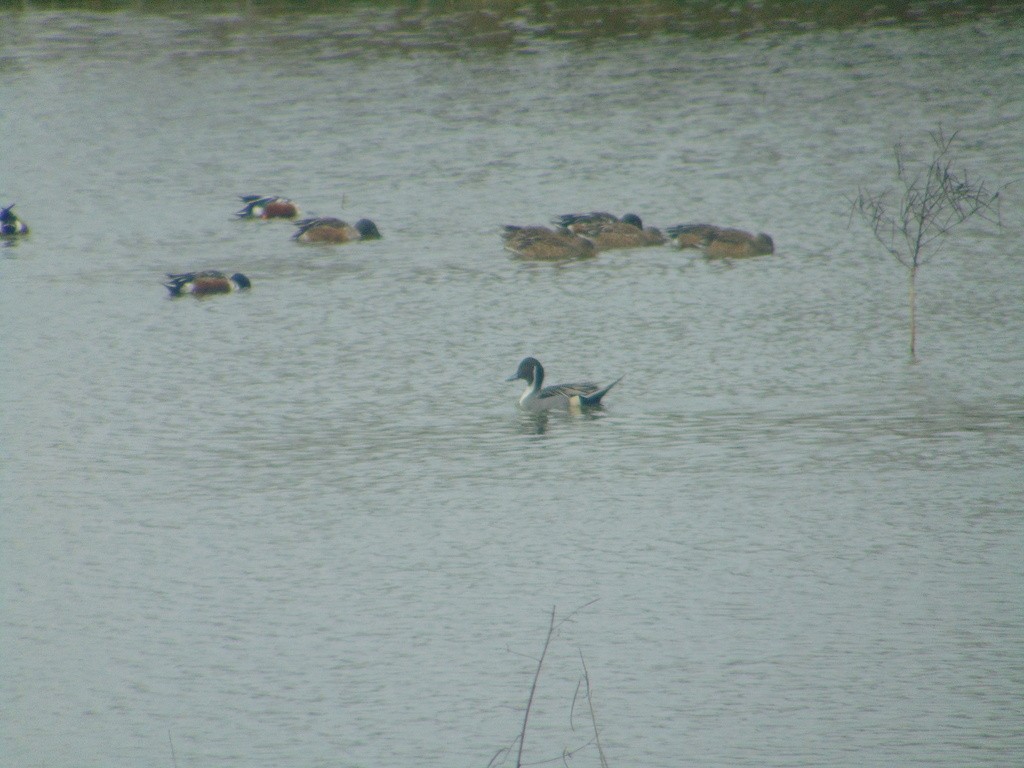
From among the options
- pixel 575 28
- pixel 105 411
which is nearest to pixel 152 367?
pixel 105 411

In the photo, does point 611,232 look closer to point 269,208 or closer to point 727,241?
point 727,241

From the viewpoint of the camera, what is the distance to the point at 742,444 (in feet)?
41.9

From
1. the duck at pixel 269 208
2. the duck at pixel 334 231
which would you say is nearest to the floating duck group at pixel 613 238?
the duck at pixel 334 231

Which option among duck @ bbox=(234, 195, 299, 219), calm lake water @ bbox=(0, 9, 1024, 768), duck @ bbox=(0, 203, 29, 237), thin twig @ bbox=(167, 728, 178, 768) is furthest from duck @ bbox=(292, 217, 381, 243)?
thin twig @ bbox=(167, 728, 178, 768)

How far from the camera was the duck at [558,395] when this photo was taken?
13.9 m

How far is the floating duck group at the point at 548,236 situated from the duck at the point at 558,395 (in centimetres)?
524

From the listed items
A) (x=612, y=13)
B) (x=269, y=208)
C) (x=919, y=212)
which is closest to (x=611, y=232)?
(x=919, y=212)

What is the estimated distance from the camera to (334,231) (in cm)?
2045

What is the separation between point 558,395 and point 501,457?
121 cm

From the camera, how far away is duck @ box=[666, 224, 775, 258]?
19.0 metres

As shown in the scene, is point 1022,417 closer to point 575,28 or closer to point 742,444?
point 742,444

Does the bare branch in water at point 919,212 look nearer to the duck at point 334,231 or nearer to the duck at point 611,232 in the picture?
the duck at point 611,232

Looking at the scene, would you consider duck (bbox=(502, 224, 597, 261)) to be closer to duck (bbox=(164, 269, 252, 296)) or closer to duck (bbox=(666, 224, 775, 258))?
duck (bbox=(666, 224, 775, 258))

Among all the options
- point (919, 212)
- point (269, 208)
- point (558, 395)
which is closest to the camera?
point (558, 395)
